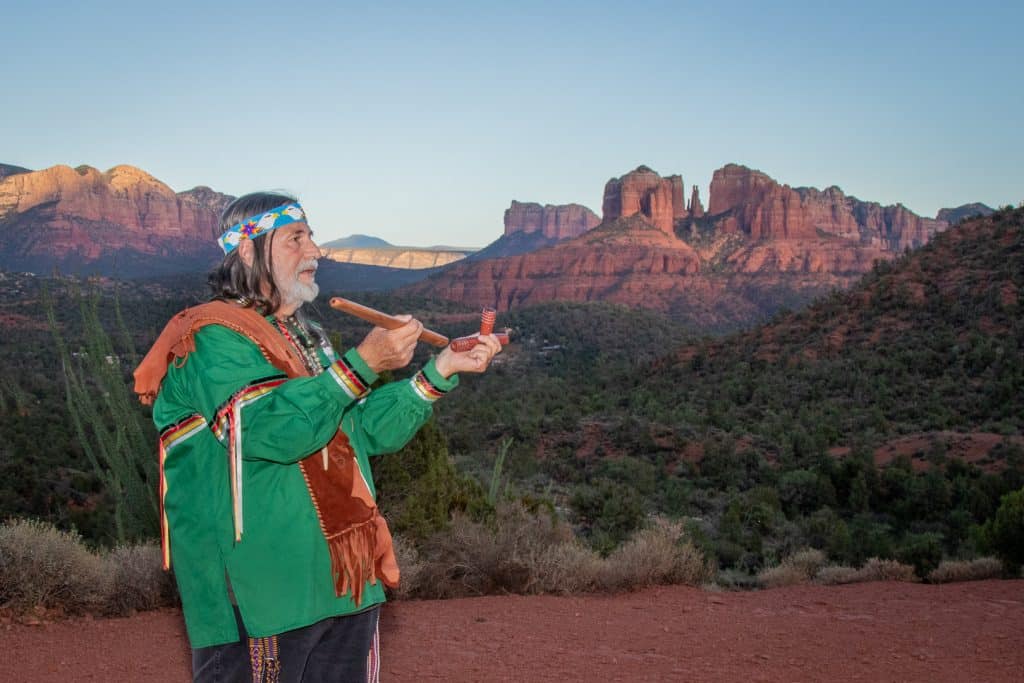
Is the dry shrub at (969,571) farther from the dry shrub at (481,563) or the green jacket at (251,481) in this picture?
the green jacket at (251,481)

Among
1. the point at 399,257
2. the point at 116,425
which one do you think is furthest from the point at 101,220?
the point at 116,425

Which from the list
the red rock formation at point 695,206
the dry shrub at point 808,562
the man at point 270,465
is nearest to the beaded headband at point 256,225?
the man at point 270,465

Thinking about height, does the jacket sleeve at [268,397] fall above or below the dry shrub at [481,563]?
above

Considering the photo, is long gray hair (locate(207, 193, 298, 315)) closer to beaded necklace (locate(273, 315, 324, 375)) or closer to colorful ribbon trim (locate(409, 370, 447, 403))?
beaded necklace (locate(273, 315, 324, 375))

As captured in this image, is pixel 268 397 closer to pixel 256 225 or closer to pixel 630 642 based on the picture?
pixel 256 225

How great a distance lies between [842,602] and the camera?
7.33 m

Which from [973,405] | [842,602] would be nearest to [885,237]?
[973,405]

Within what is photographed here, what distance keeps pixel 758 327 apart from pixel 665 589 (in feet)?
92.4

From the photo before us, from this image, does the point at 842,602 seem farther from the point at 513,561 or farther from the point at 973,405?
the point at 973,405

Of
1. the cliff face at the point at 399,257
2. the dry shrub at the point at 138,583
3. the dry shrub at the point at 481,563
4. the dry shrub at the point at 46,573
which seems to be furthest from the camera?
the cliff face at the point at 399,257

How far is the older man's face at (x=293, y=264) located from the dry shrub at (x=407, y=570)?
459cm

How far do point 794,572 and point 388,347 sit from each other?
307 inches

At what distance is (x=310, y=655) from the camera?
2.22m

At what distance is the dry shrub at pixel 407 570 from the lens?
6766 millimetres
